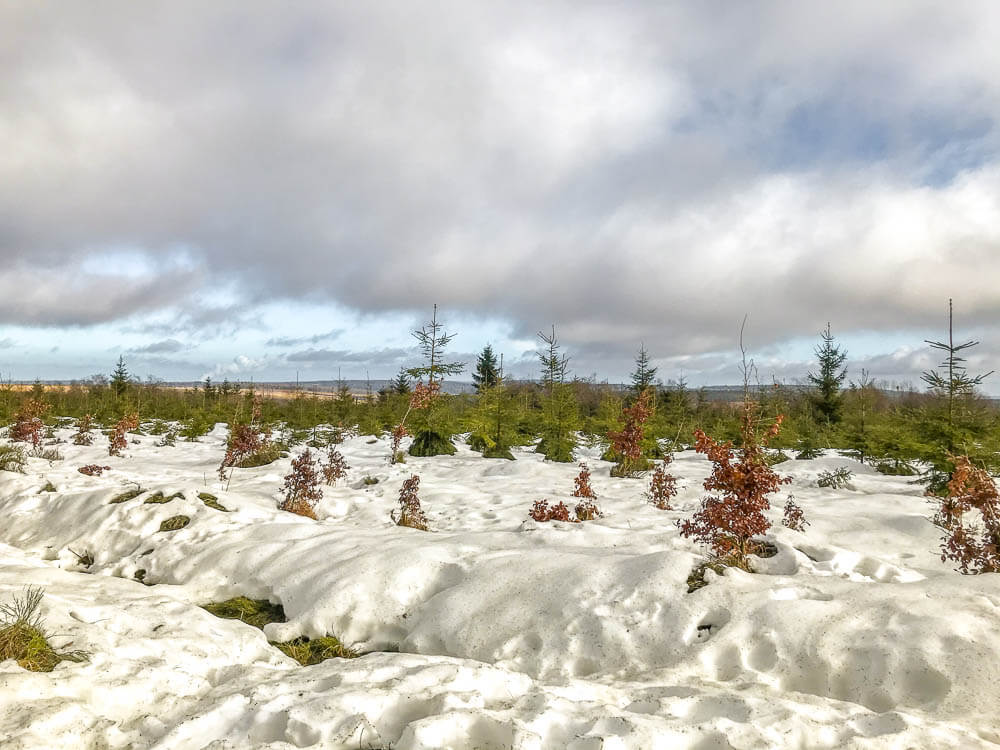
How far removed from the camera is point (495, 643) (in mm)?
4059

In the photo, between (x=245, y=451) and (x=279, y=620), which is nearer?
(x=279, y=620)

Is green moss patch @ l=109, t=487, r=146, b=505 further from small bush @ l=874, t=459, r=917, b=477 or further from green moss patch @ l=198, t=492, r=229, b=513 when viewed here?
small bush @ l=874, t=459, r=917, b=477

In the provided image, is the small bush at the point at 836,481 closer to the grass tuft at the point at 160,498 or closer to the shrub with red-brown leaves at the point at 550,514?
the shrub with red-brown leaves at the point at 550,514

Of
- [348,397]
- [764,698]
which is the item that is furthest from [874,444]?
[348,397]

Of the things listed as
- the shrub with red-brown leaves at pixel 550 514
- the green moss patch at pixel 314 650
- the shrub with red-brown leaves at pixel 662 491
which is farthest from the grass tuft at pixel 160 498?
the shrub with red-brown leaves at pixel 662 491

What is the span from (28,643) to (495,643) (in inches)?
123

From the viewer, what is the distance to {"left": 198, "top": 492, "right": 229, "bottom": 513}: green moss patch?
7809 mm

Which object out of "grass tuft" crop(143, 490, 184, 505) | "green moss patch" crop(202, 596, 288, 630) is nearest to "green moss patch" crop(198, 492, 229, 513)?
"grass tuft" crop(143, 490, 184, 505)

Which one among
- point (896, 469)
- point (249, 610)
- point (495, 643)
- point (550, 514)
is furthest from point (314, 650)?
point (896, 469)

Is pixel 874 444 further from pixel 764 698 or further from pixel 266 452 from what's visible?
pixel 266 452

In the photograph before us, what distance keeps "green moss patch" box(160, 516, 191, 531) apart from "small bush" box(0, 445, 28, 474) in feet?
17.3

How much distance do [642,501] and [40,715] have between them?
876cm

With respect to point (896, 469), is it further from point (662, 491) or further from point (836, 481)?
point (662, 491)

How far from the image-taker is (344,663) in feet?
12.2
